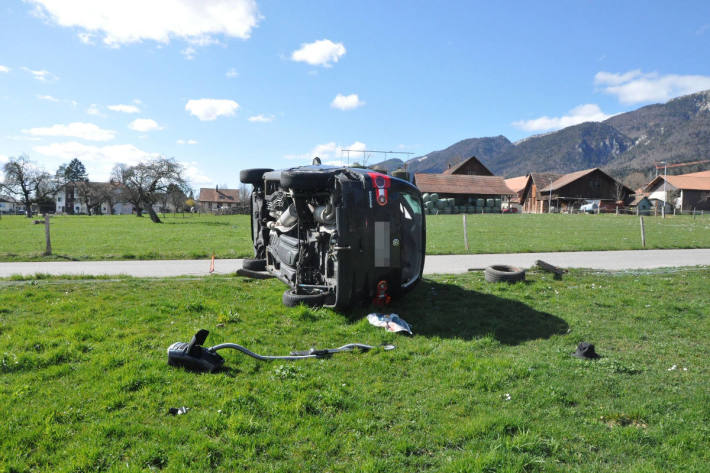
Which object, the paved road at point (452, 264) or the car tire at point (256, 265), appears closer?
the car tire at point (256, 265)

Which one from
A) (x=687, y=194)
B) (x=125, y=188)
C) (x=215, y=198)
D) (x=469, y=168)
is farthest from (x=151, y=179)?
(x=687, y=194)

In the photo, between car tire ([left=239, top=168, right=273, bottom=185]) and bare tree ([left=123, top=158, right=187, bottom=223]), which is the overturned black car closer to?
car tire ([left=239, top=168, right=273, bottom=185])

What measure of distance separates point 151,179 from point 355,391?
50.0 metres

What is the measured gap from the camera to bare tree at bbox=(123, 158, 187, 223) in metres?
47.0

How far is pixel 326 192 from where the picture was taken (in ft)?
23.1

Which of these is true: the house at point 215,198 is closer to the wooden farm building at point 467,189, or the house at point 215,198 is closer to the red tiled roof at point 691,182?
the wooden farm building at point 467,189

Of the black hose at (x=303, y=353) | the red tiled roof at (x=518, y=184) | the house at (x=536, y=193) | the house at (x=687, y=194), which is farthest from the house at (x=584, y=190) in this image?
the black hose at (x=303, y=353)

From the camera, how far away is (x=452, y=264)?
12500 millimetres

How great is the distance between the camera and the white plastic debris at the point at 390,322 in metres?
6.17

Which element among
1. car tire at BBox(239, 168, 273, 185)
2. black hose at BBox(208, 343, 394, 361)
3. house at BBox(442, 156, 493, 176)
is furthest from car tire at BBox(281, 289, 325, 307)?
house at BBox(442, 156, 493, 176)

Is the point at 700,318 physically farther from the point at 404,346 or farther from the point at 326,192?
the point at 326,192

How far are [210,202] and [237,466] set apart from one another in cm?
12421

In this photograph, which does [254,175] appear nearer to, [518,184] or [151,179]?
[151,179]

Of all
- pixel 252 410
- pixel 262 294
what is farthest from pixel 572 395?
pixel 262 294
